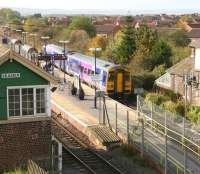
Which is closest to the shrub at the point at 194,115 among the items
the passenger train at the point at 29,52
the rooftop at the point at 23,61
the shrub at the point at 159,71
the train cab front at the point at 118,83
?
the train cab front at the point at 118,83

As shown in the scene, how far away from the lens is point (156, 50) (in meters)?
57.1

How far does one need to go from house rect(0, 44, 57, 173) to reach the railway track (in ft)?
8.48

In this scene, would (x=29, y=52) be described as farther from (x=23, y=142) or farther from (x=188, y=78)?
(x=23, y=142)

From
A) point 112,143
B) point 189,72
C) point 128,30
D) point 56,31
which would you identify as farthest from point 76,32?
point 112,143

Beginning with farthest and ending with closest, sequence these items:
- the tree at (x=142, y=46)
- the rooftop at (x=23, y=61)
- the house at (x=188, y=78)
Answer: the tree at (x=142, y=46), the house at (x=188, y=78), the rooftop at (x=23, y=61)

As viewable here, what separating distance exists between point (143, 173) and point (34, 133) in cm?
503

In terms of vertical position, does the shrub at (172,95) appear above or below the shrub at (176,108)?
below

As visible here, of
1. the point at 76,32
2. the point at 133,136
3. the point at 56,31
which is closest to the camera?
the point at 133,136

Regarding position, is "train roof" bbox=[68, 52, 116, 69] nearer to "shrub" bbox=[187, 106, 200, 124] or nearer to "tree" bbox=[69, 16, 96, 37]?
"shrub" bbox=[187, 106, 200, 124]

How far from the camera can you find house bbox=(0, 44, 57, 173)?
71.8 ft

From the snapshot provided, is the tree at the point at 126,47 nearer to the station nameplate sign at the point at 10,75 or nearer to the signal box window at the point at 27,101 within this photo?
the signal box window at the point at 27,101

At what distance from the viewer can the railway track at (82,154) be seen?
77.5 feet

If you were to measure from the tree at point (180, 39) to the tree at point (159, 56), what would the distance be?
3048 cm

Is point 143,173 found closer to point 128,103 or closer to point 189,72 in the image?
point 128,103
